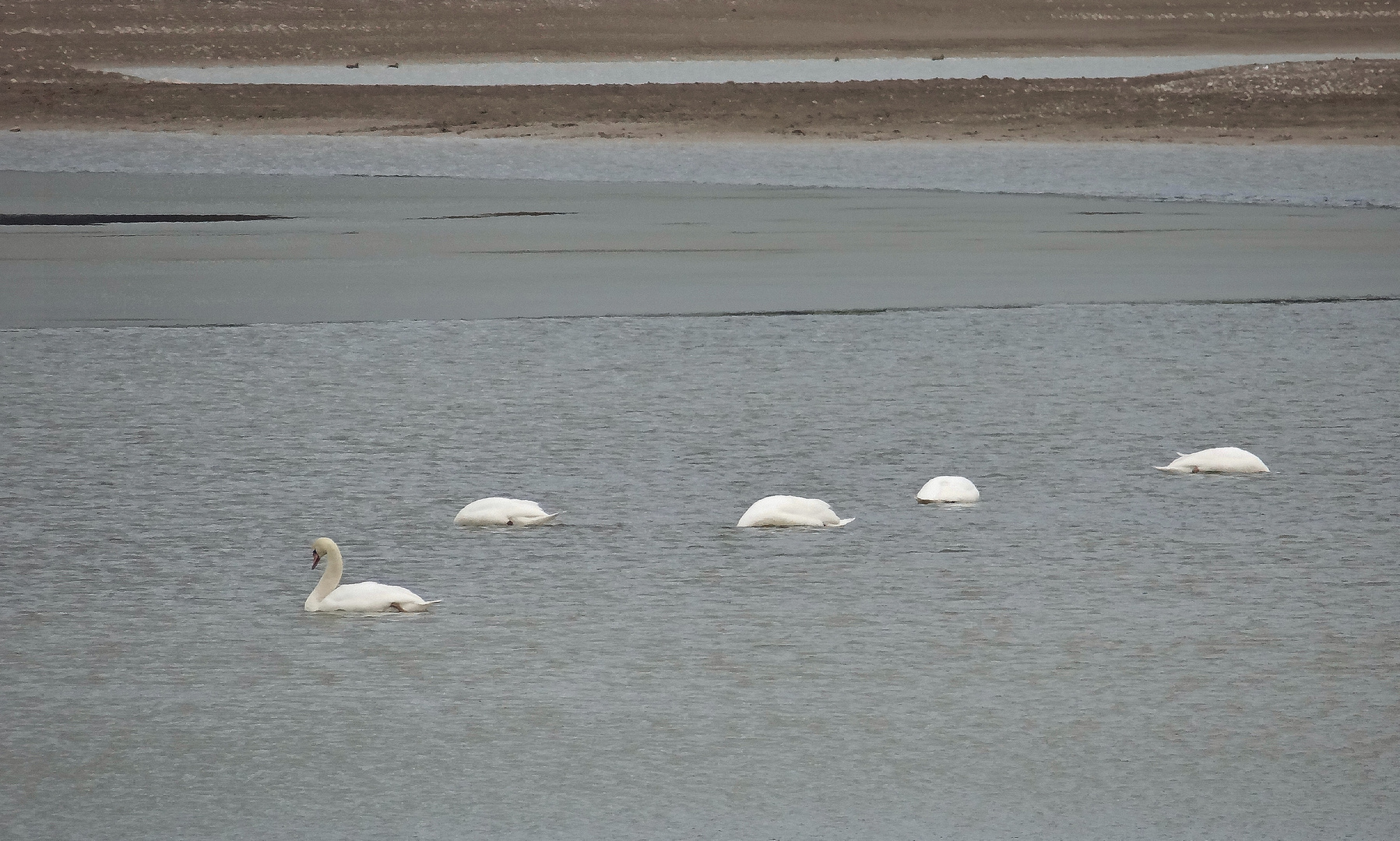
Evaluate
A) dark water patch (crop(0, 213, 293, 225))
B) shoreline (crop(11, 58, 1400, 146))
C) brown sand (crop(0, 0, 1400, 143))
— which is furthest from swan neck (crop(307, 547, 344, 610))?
brown sand (crop(0, 0, 1400, 143))

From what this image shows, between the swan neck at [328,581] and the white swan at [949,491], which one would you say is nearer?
the swan neck at [328,581]

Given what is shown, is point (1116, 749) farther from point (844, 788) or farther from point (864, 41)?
point (864, 41)

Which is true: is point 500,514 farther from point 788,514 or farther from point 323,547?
point 323,547

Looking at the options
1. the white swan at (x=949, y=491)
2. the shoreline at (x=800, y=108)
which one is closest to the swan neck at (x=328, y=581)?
the white swan at (x=949, y=491)

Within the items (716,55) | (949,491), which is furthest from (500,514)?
(716,55)

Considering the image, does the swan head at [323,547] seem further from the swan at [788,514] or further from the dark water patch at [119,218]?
the dark water patch at [119,218]

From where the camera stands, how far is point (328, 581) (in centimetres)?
605

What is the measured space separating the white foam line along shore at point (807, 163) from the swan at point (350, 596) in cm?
1498

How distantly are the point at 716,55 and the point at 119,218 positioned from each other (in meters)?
38.2

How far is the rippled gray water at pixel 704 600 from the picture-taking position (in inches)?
181

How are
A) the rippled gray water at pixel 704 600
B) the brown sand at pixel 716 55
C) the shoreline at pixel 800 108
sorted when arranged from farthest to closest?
the brown sand at pixel 716 55
the shoreline at pixel 800 108
the rippled gray water at pixel 704 600

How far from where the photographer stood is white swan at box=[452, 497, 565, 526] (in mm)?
7086

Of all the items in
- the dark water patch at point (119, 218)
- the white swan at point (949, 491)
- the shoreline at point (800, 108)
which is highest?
the shoreline at point (800, 108)

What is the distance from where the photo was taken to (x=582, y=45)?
2245 inches
